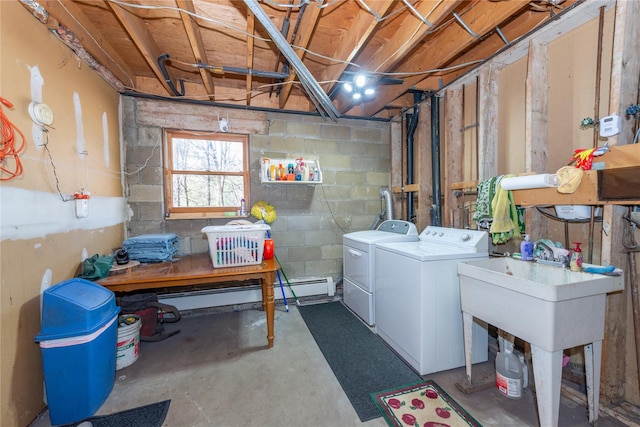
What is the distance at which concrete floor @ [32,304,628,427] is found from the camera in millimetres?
1585

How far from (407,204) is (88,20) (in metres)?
3.44

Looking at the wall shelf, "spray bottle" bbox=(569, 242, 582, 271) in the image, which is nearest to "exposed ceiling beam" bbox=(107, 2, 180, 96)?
the wall shelf

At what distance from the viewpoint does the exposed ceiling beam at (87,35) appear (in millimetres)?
1723

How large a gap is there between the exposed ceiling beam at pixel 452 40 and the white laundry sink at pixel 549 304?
161cm

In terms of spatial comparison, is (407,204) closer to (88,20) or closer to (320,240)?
(320,240)

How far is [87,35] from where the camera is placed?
203cm

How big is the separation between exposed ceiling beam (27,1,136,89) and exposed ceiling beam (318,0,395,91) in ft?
6.22

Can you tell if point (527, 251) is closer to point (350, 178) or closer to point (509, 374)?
point (509, 374)

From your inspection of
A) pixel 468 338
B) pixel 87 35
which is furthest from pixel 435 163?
pixel 87 35

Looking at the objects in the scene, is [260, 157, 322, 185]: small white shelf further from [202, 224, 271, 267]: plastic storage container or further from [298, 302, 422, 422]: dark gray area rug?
[298, 302, 422, 422]: dark gray area rug

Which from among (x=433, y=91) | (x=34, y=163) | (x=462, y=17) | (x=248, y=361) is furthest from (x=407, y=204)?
(x=34, y=163)

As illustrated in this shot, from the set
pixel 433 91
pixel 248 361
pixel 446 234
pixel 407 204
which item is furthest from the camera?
pixel 407 204

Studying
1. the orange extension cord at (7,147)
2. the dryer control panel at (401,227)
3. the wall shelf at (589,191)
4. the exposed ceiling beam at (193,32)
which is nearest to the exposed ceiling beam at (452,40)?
the wall shelf at (589,191)

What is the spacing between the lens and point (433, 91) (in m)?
2.88
